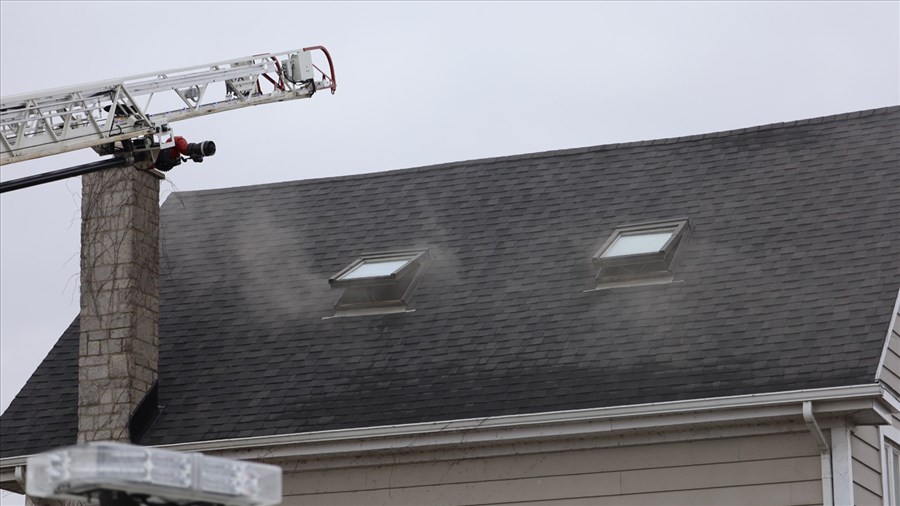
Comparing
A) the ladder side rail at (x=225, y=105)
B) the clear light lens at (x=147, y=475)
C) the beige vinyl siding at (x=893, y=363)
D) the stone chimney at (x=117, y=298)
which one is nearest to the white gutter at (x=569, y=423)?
the beige vinyl siding at (x=893, y=363)

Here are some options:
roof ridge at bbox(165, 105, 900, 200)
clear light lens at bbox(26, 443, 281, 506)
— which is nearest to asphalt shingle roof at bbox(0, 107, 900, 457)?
roof ridge at bbox(165, 105, 900, 200)

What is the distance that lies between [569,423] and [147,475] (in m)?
7.21

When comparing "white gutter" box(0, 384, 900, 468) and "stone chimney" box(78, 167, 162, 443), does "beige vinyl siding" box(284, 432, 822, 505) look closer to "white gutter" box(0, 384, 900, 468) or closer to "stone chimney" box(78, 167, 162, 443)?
"white gutter" box(0, 384, 900, 468)

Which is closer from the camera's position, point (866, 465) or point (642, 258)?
point (866, 465)

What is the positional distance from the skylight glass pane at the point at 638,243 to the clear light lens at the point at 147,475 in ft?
28.3

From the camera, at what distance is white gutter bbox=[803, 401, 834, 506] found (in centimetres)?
1288

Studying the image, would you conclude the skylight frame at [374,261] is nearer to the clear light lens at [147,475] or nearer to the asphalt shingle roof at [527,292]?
the asphalt shingle roof at [527,292]

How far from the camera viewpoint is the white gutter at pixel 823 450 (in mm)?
12875

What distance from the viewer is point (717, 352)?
14.0 meters

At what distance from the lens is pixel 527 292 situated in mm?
15945

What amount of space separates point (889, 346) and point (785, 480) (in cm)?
172

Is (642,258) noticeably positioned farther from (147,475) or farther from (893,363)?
(147,475)

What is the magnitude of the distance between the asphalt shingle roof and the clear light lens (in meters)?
6.79

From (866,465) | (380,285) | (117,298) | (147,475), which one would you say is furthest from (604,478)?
(147,475)
